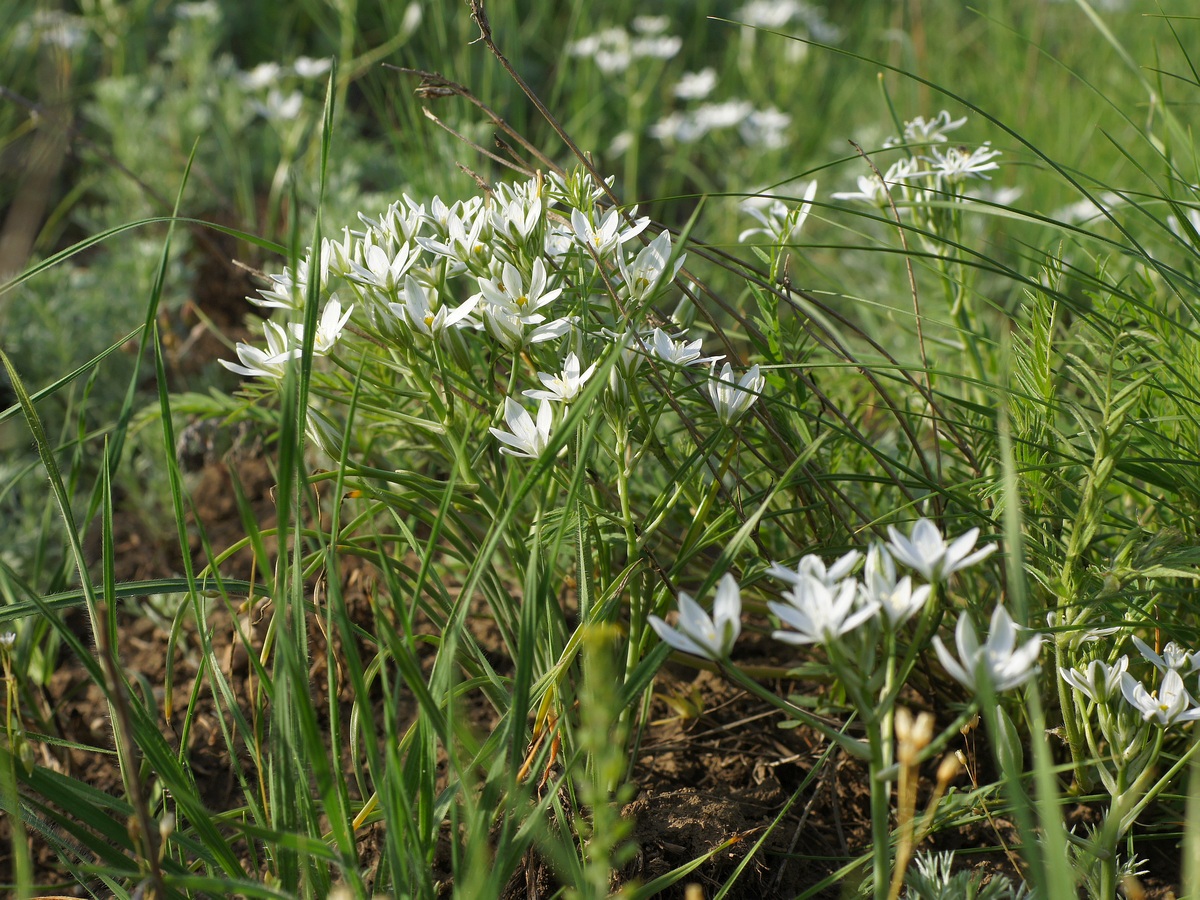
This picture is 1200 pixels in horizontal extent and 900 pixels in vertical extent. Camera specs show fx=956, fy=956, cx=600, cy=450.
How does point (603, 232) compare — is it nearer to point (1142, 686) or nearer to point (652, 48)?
point (1142, 686)

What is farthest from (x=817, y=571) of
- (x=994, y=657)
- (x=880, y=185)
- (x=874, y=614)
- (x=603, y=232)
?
(x=880, y=185)

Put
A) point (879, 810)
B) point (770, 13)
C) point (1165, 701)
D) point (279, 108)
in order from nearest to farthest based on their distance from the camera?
point (879, 810) < point (1165, 701) < point (279, 108) < point (770, 13)

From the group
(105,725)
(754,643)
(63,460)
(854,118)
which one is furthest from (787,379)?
(854,118)

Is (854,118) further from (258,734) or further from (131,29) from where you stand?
(258,734)

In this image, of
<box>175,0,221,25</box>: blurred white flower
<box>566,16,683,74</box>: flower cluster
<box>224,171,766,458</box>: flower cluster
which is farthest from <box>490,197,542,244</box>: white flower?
<box>175,0,221,25</box>: blurred white flower

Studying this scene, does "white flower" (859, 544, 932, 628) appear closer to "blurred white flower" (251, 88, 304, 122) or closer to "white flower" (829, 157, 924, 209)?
"white flower" (829, 157, 924, 209)
